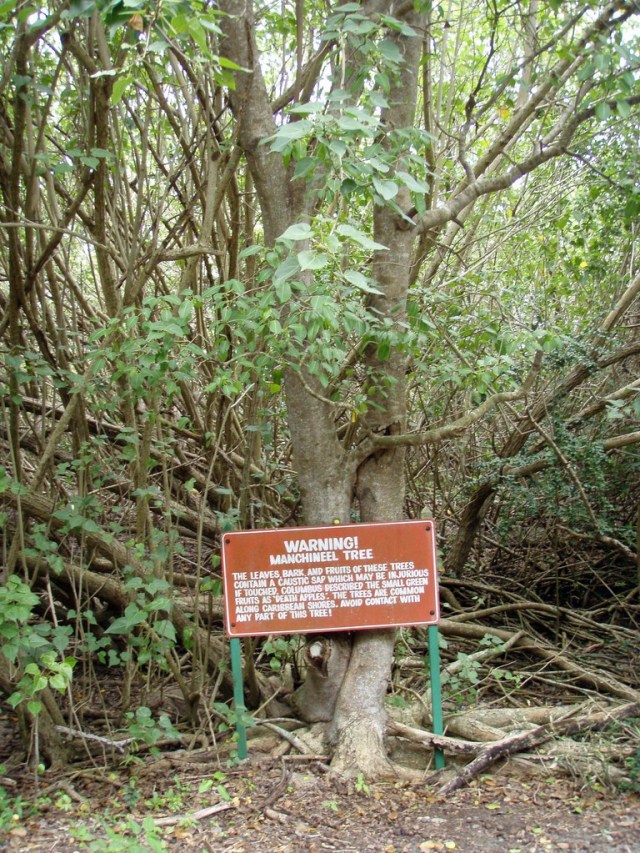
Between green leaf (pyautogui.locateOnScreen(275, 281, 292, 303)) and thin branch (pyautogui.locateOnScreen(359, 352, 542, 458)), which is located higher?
green leaf (pyautogui.locateOnScreen(275, 281, 292, 303))

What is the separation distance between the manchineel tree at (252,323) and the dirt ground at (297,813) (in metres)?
0.29

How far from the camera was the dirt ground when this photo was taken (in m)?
3.57

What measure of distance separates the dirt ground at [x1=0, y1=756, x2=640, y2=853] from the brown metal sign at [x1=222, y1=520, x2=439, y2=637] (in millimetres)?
765

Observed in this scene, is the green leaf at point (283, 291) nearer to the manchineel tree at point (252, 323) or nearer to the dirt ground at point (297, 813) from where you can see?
the manchineel tree at point (252, 323)

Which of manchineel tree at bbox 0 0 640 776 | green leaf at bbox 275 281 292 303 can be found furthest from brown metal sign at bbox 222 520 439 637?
green leaf at bbox 275 281 292 303

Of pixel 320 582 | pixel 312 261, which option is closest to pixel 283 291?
pixel 312 261

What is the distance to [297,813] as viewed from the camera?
3.84 metres

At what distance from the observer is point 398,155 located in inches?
149

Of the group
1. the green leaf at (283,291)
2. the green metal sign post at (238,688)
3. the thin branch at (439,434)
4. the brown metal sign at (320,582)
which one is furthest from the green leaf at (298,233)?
the green metal sign post at (238,688)

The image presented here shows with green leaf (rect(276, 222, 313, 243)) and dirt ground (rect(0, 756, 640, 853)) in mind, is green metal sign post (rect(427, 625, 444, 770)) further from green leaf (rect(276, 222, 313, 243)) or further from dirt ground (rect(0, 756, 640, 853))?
green leaf (rect(276, 222, 313, 243))

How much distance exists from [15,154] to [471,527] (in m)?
4.34

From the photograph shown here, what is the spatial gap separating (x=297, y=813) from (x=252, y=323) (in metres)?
2.32

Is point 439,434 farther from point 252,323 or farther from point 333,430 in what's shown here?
point 252,323

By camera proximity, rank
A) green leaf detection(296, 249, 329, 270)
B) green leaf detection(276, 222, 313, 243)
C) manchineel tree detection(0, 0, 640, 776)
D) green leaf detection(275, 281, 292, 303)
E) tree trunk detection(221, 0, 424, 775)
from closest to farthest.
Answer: green leaf detection(296, 249, 329, 270) → green leaf detection(276, 222, 313, 243) → green leaf detection(275, 281, 292, 303) → manchineel tree detection(0, 0, 640, 776) → tree trunk detection(221, 0, 424, 775)
